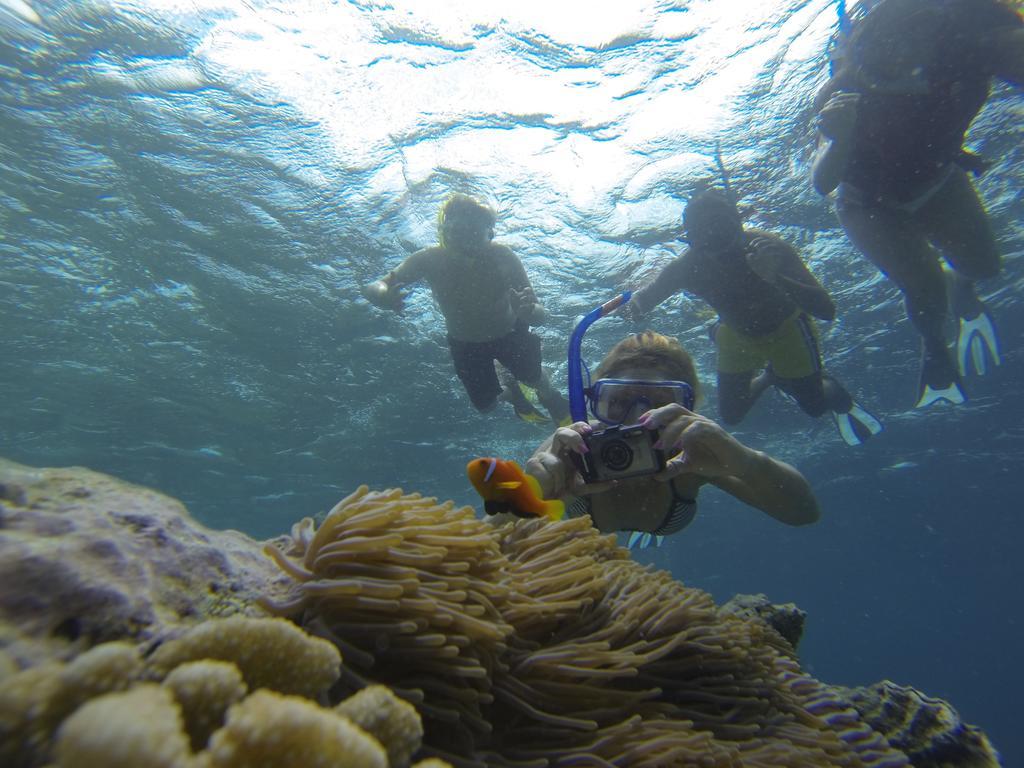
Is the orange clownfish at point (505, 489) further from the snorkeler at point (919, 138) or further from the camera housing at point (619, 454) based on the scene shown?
the snorkeler at point (919, 138)

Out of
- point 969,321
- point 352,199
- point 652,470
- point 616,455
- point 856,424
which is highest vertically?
point 352,199

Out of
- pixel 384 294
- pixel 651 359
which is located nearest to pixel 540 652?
pixel 651 359

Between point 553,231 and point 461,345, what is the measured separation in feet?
10.4

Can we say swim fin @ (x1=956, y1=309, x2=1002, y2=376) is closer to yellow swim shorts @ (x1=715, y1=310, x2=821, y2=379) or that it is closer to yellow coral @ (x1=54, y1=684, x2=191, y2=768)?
yellow swim shorts @ (x1=715, y1=310, x2=821, y2=379)

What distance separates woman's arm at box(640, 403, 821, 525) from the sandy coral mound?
2.36 metres

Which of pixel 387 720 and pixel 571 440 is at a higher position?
pixel 571 440

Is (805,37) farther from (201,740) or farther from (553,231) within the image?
(201,740)

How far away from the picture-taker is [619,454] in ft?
10.2

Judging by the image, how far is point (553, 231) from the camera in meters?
10.6

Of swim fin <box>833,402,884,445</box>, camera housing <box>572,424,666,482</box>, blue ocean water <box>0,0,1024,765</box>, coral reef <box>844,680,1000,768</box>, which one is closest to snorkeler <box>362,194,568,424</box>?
blue ocean water <box>0,0,1024,765</box>

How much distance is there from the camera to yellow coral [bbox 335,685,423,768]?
3.25 feet

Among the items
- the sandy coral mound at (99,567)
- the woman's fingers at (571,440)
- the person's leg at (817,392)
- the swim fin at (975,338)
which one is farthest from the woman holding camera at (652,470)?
the swim fin at (975,338)

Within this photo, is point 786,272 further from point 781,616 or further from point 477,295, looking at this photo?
point 781,616

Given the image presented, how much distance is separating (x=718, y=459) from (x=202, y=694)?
307cm
